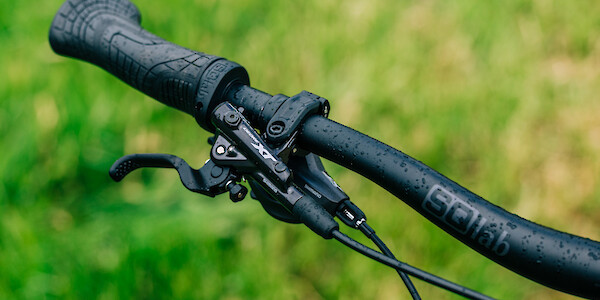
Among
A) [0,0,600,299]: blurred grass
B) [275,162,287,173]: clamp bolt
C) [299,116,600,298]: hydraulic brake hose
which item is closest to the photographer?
[299,116,600,298]: hydraulic brake hose

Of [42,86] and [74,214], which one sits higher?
[42,86]

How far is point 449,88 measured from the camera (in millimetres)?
2627

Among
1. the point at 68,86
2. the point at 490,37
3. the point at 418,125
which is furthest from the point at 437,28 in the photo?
the point at 68,86

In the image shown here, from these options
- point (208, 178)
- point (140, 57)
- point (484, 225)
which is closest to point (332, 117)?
point (140, 57)

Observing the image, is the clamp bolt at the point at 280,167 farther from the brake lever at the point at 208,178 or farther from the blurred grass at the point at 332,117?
the blurred grass at the point at 332,117

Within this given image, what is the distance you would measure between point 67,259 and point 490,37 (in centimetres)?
229

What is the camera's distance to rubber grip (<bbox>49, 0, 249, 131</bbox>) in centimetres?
106

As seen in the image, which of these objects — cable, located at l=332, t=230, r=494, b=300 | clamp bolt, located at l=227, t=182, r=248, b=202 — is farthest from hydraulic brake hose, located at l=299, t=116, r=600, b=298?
clamp bolt, located at l=227, t=182, r=248, b=202

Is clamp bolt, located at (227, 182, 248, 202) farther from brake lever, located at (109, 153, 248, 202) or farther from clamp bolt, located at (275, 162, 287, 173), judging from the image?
clamp bolt, located at (275, 162, 287, 173)

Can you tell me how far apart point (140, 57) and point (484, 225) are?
808 mm

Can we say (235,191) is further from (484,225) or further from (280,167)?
(484,225)

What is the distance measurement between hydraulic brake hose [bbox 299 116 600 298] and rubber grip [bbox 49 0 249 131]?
0.28m

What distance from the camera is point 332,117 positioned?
2652 mm

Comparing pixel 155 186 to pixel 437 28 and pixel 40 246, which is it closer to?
pixel 40 246
